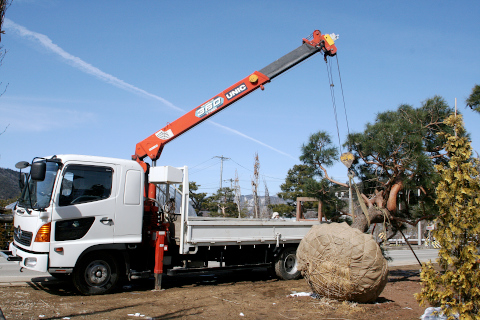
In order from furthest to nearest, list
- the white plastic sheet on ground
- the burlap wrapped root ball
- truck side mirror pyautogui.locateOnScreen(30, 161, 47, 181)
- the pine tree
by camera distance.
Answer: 1. truck side mirror pyautogui.locateOnScreen(30, 161, 47, 181)
2. the burlap wrapped root ball
3. the white plastic sheet on ground
4. the pine tree

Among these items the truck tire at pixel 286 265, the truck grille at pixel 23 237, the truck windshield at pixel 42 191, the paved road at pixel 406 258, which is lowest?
the paved road at pixel 406 258

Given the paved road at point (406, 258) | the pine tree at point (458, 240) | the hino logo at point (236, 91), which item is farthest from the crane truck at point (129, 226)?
the paved road at point (406, 258)

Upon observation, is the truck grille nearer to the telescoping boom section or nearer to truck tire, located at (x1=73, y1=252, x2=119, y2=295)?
truck tire, located at (x1=73, y1=252, x2=119, y2=295)

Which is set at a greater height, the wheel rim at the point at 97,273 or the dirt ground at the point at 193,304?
the wheel rim at the point at 97,273

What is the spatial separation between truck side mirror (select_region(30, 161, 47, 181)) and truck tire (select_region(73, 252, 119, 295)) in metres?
1.79

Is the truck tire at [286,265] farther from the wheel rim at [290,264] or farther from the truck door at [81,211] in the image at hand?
the truck door at [81,211]

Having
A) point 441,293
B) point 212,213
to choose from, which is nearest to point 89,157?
point 441,293

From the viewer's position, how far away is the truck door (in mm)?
7605

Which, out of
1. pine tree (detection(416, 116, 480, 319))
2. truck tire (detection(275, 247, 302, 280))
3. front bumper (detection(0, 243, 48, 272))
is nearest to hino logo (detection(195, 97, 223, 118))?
truck tire (detection(275, 247, 302, 280))

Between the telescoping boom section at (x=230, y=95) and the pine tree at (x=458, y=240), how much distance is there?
232 inches

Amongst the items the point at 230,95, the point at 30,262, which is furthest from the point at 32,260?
the point at 230,95

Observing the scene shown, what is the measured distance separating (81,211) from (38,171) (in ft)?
3.62

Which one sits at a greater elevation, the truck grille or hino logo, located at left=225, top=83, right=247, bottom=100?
hino logo, located at left=225, top=83, right=247, bottom=100

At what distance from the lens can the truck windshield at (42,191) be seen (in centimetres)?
766
